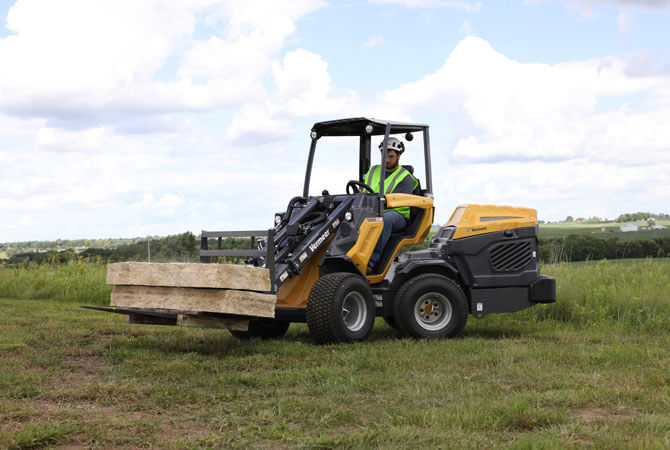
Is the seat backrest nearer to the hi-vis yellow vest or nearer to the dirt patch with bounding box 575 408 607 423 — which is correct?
the hi-vis yellow vest

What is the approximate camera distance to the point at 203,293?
7492mm

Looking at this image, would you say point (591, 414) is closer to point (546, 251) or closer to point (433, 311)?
point (433, 311)

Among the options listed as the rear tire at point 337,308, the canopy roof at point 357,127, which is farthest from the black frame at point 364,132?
the rear tire at point 337,308

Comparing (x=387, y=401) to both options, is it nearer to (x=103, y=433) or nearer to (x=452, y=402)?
(x=452, y=402)

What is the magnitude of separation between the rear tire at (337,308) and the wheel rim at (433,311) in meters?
0.76

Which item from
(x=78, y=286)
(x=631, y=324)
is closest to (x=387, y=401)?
(x=631, y=324)

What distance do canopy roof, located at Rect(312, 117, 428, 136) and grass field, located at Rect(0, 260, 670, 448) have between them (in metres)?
2.78

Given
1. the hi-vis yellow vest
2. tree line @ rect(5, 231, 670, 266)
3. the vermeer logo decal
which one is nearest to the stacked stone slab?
the vermeer logo decal

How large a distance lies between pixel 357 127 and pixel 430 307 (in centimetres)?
274

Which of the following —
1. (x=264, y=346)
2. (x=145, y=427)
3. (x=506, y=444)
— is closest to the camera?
(x=506, y=444)

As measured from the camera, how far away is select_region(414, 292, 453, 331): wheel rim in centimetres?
897

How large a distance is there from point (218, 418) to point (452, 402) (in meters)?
1.80

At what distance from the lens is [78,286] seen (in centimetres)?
1479

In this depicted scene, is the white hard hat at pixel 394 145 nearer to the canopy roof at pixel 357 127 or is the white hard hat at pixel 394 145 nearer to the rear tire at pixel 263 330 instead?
the canopy roof at pixel 357 127
